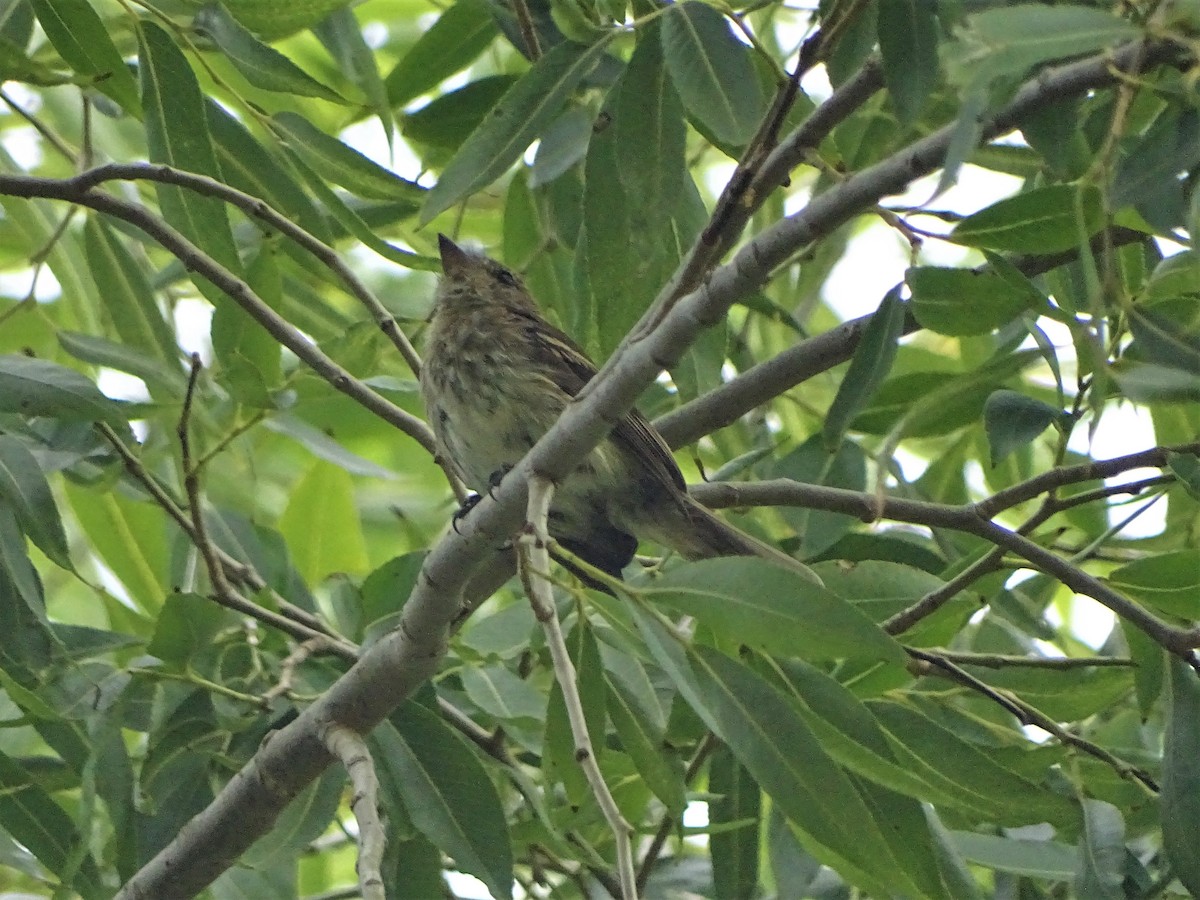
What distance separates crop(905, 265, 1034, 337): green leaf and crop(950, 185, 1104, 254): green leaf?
0.21 feet

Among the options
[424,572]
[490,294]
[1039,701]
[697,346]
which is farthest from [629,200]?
[490,294]

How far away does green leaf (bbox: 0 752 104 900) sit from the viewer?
112 inches

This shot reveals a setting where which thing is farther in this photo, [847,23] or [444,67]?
[444,67]

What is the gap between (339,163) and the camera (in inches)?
120

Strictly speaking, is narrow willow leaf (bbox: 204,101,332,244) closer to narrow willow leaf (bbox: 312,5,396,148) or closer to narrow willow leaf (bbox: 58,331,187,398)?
narrow willow leaf (bbox: 312,5,396,148)

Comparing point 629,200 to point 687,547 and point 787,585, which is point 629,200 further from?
point 687,547

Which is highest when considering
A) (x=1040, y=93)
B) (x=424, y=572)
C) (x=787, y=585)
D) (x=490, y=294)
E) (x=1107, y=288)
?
(x=490, y=294)

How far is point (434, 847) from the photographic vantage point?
9.77 feet

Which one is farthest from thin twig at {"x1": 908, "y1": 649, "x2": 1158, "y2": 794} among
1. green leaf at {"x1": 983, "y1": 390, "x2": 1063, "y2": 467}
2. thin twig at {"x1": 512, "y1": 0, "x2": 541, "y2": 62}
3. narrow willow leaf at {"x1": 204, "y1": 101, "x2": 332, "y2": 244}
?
narrow willow leaf at {"x1": 204, "y1": 101, "x2": 332, "y2": 244}

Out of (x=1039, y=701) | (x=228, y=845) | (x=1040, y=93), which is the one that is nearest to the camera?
(x=1040, y=93)

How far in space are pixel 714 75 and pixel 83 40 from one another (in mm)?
1254

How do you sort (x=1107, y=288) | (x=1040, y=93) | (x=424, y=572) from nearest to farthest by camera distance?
(x=1107, y=288)
(x=1040, y=93)
(x=424, y=572)

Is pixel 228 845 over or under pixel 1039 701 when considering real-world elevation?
under

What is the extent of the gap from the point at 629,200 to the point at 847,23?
0.56 m
